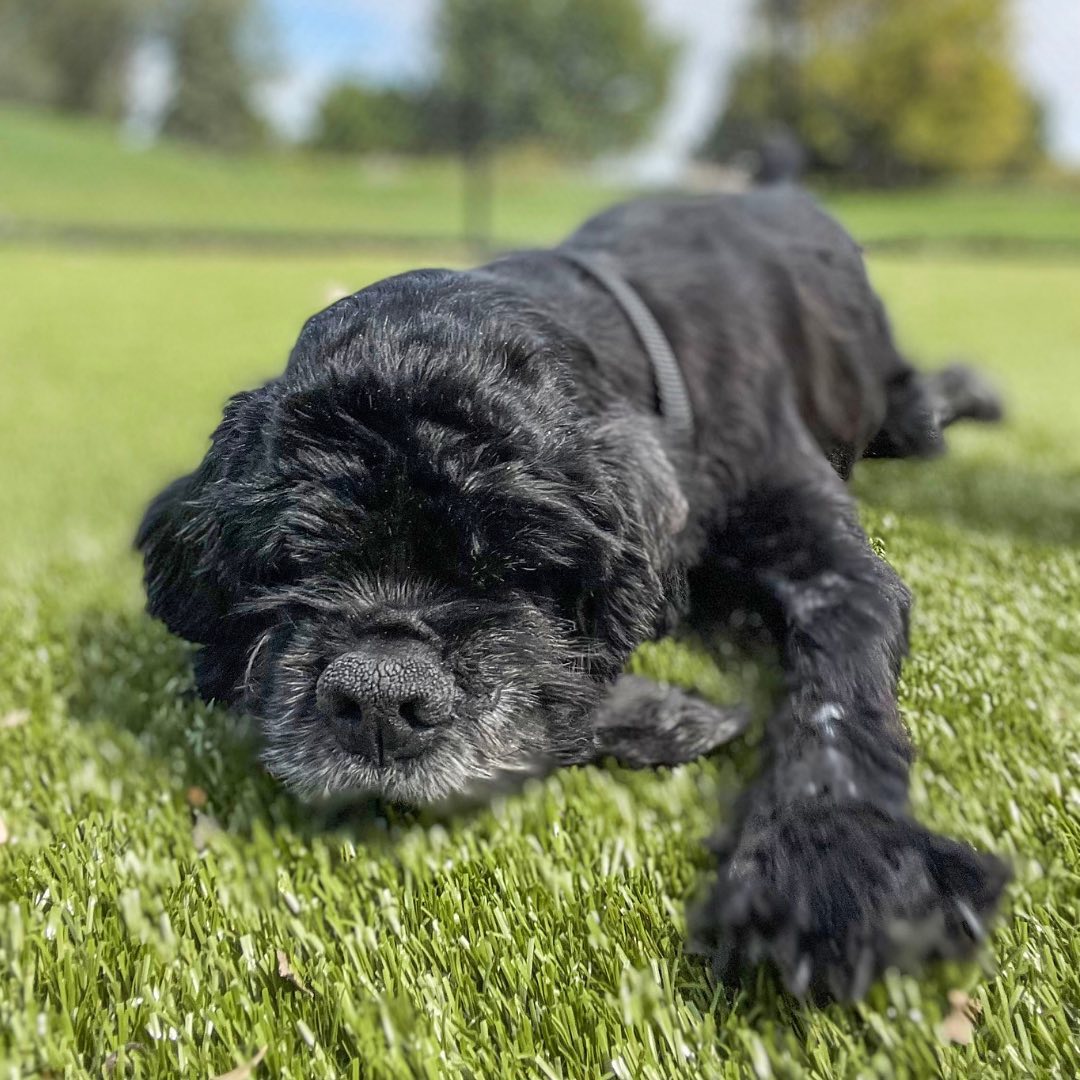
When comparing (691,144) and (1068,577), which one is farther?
(691,144)

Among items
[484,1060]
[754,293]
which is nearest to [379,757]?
[484,1060]

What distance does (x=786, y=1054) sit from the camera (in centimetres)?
161

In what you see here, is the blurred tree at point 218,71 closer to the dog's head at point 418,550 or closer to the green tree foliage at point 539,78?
the green tree foliage at point 539,78

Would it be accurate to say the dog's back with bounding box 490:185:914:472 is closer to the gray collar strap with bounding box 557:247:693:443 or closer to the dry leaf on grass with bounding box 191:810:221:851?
the gray collar strap with bounding box 557:247:693:443

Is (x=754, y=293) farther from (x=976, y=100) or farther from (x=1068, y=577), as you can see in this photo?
(x=976, y=100)

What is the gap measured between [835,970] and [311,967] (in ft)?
3.15

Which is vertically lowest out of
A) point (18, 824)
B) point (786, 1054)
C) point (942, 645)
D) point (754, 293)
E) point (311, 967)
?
point (18, 824)

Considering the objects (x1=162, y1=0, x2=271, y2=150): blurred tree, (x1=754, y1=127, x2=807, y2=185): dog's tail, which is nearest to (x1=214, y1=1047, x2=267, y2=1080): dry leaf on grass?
(x1=754, y1=127, x2=807, y2=185): dog's tail

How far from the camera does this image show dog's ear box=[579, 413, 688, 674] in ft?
7.61

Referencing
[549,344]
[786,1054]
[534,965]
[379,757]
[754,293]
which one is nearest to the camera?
[786,1054]

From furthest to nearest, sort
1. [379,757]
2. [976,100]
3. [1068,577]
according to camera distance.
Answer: [976,100] → [1068,577] → [379,757]

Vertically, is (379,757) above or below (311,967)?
above

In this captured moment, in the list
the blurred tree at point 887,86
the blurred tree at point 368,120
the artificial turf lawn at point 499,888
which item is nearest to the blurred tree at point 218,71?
the blurred tree at point 368,120

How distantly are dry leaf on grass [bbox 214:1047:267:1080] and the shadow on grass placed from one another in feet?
5.46
